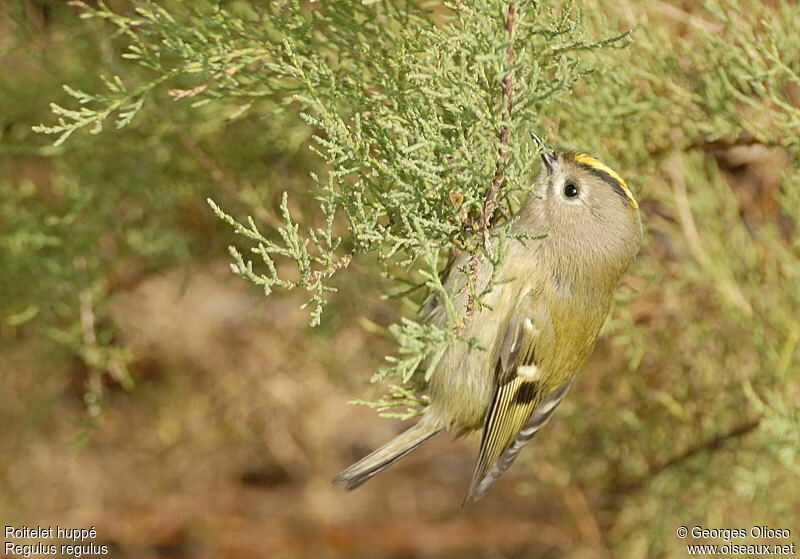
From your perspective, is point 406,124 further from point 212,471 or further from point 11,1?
point 212,471

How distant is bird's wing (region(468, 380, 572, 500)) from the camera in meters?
1.79

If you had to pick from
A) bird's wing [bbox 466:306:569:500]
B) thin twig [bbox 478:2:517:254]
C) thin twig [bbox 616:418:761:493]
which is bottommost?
thin twig [bbox 616:418:761:493]

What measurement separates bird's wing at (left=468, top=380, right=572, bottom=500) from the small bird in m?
0.06

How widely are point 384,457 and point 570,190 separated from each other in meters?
0.66

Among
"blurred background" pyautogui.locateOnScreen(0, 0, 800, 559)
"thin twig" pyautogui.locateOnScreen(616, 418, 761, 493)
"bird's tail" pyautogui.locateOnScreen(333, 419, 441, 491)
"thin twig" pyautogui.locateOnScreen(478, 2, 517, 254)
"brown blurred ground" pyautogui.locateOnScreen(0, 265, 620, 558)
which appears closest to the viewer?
"thin twig" pyautogui.locateOnScreen(478, 2, 517, 254)

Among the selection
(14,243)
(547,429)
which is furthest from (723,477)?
(14,243)

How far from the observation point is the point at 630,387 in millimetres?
2338

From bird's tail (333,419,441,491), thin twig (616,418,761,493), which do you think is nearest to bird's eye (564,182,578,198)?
bird's tail (333,419,441,491)

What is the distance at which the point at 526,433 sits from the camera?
181cm

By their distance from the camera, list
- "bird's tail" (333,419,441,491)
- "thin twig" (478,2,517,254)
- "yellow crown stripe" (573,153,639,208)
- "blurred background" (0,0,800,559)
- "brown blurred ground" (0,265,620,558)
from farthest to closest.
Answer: "brown blurred ground" (0,265,620,558) < "blurred background" (0,0,800,559) < "bird's tail" (333,419,441,491) < "yellow crown stripe" (573,153,639,208) < "thin twig" (478,2,517,254)

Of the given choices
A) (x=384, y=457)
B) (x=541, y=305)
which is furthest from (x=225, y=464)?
(x=541, y=305)

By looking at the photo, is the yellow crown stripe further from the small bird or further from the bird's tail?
the bird's tail

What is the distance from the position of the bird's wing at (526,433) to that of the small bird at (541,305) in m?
0.06

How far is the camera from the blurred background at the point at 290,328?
1918 millimetres
